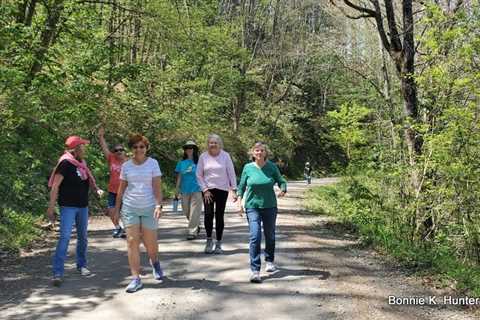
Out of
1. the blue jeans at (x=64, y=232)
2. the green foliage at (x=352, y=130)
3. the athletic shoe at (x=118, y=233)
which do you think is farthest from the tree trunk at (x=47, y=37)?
the green foliage at (x=352, y=130)

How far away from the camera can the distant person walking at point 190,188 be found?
9.16m

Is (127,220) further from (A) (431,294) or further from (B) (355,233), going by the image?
(B) (355,233)

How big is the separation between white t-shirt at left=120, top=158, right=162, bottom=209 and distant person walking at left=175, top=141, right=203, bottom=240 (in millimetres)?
2798

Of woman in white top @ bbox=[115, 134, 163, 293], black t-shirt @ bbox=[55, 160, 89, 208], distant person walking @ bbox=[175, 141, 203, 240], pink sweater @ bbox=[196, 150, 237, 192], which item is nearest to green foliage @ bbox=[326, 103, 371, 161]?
distant person walking @ bbox=[175, 141, 203, 240]

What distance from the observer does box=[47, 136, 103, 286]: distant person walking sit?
6.64 meters

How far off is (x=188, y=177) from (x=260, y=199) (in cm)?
268

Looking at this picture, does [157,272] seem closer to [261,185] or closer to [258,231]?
[258,231]

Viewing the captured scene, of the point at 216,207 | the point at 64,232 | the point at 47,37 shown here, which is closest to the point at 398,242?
the point at 216,207

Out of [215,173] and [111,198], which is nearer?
[215,173]

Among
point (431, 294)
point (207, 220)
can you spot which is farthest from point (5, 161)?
point (431, 294)

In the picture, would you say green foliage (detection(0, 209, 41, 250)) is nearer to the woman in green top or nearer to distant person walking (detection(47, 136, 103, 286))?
distant person walking (detection(47, 136, 103, 286))

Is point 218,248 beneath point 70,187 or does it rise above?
beneath

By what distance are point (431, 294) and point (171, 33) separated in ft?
36.5

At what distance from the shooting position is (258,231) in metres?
6.71
